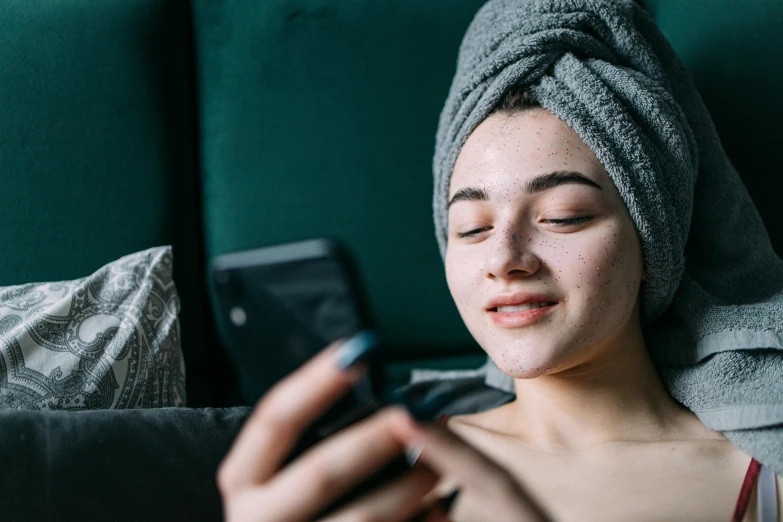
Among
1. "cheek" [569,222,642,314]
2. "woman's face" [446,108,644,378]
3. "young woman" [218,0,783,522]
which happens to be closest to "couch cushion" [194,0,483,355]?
"young woman" [218,0,783,522]

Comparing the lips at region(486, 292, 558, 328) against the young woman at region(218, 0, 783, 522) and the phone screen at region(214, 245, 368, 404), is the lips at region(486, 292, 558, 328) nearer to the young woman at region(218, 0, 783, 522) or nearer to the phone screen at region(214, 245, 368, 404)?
the young woman at region(218, 0, 783, 522)

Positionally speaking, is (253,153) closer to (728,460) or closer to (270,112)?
(270,112)

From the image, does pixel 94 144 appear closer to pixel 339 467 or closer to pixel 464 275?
pixel 464 275

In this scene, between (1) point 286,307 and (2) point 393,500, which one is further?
(1) point 286,307

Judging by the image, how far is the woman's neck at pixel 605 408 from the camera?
113cm

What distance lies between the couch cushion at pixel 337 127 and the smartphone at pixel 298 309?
0.66 metres

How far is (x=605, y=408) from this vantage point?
113 cm

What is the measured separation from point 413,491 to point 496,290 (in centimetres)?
46

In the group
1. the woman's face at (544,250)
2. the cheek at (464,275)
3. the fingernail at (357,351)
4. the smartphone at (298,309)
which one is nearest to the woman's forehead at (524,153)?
the woman's face at (544,250)

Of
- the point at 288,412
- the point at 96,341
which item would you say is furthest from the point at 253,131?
the point at 288,412

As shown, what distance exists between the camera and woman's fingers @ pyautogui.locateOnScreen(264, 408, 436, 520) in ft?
1.91

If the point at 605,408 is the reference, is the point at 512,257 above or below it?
above

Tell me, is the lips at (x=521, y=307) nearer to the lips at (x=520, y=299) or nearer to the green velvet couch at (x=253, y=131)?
the lips at (x=520, y=299)

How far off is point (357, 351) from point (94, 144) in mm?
943
